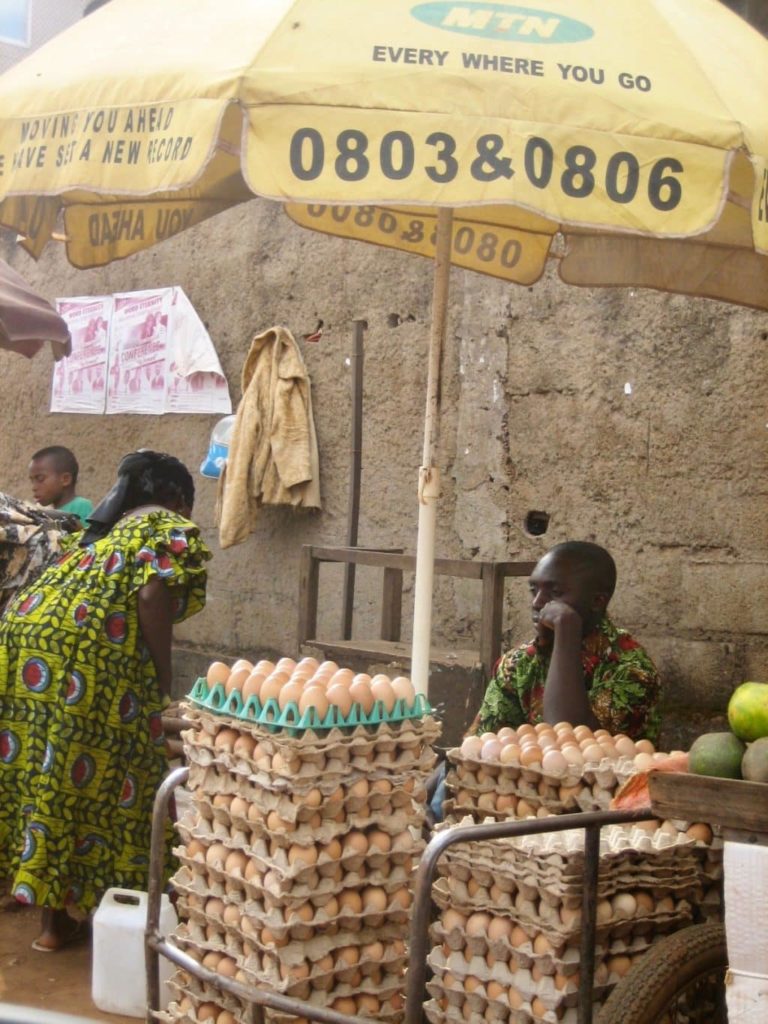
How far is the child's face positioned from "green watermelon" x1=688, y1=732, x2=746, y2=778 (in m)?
5.03

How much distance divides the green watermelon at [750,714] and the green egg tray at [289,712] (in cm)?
72

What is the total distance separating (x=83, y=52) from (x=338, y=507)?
3.81 metres

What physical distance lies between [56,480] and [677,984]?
513cm

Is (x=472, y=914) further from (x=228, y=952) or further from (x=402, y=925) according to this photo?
(x=228, y=952)

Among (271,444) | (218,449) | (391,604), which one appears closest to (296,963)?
(391,604)

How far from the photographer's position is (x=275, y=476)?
7.14 metres

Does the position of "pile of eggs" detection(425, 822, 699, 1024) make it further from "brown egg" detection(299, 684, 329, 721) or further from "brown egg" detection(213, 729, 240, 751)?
"brown egg" detection(213, 729, 240, 751)

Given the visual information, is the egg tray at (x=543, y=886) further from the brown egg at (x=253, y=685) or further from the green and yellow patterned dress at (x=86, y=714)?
the green and yellow patterned dress at (x=86, y=714)

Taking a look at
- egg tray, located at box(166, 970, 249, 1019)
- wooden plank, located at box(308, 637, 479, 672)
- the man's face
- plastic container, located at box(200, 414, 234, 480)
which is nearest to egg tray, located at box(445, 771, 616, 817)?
egg tray, located at box(166, 970, 249, 1019)

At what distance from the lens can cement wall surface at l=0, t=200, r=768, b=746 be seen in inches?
216

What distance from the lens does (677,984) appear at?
260 centimetres

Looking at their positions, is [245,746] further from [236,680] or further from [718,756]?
[718,756]

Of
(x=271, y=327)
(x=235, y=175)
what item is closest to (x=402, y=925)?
(x=235, y=175)

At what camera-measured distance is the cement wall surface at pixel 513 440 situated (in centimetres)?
548
